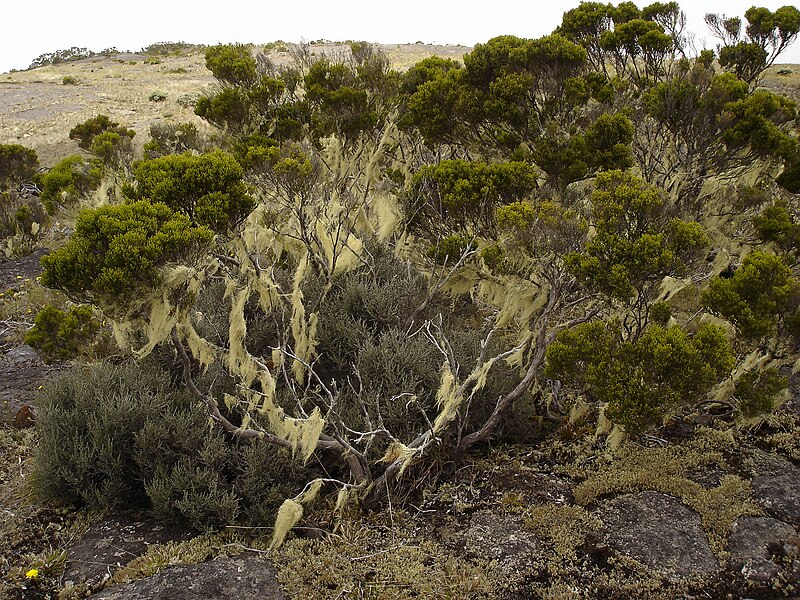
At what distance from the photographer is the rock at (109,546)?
4.34 metres

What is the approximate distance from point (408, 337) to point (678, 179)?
3.77 meters

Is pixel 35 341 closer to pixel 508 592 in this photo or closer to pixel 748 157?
pixel 508 592

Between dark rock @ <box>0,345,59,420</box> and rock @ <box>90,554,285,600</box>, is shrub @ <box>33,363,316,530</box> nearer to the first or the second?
rock @ <box>90,554,285,600</box>

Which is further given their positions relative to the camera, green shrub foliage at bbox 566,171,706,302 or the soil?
the soil

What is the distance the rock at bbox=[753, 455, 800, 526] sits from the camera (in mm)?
4487

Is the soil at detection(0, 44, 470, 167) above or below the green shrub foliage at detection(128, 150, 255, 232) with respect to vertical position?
above

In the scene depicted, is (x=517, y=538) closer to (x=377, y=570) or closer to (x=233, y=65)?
(x=377, y=570)

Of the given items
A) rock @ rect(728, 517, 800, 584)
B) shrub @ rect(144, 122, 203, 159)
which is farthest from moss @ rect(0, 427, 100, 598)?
shrub @ rect(144, 122, 203, 159)

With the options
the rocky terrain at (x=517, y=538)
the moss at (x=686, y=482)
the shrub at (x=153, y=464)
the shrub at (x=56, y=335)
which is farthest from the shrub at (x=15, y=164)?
the moss at (x=686, y=482)

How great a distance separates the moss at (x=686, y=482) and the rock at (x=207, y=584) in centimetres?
261

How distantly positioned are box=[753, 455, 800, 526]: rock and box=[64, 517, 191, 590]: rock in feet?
15.5

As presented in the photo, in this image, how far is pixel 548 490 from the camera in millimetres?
5035

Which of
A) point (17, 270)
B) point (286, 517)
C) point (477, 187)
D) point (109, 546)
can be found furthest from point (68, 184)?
point (286, 517)

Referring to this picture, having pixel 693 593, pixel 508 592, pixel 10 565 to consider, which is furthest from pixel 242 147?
pixel 693 593
